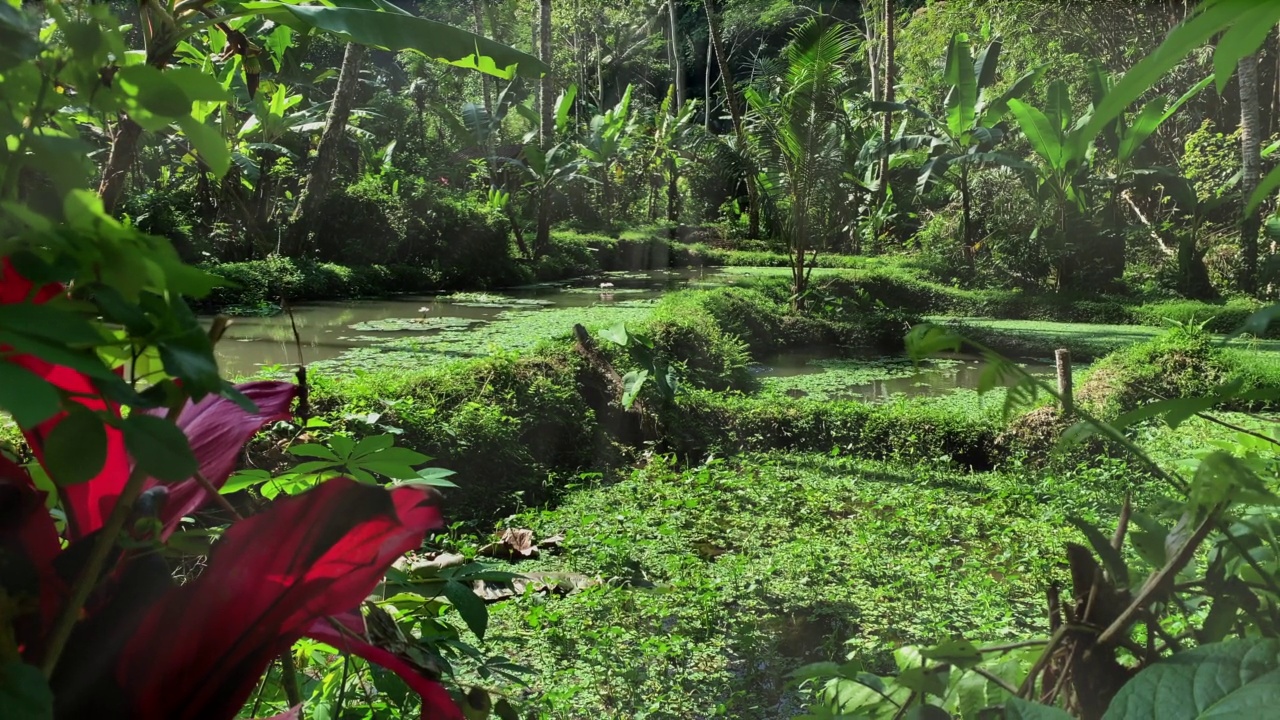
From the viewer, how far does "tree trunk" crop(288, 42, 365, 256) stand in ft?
22.5

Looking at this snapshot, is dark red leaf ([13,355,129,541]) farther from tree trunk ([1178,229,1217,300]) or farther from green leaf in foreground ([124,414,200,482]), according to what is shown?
tree trunk ([1178,229,1217,300])

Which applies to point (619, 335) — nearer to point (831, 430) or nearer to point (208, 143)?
point (831, 430)

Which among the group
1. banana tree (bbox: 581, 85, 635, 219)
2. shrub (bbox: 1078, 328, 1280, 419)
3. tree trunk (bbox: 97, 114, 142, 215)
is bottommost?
shrub (bbox: 1078, 328, 1280, 419)

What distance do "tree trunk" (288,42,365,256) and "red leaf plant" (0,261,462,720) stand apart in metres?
6.96

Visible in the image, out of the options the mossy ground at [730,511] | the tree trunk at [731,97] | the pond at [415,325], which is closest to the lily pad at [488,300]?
the pond at [415,325]

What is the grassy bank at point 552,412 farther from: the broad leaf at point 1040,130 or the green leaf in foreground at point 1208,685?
the broad leaf at point 1040,130

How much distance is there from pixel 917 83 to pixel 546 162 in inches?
313

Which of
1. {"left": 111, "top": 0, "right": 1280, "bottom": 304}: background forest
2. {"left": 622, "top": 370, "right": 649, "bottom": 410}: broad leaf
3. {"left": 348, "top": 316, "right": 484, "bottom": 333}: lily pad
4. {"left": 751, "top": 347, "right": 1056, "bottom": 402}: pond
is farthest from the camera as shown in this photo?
{"left": 111, "top": 0, "right": 1280, "bottom": 304}: background forest

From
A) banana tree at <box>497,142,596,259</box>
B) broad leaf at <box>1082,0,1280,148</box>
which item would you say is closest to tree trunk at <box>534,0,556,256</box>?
banana tree at <box>497,142,596,259</box>

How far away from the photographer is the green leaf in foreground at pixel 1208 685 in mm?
295

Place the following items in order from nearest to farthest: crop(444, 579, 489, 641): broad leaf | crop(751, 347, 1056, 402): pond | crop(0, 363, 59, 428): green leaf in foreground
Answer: crop(0, 363, 59, 428): green leaf in foreground < crop(444, 579, 489, 641): broad leaf < crop(751, 347, 1056, 402): pond

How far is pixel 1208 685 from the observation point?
31 centimetres

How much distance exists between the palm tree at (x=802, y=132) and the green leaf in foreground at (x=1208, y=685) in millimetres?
6219

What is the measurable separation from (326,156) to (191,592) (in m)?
7.69
